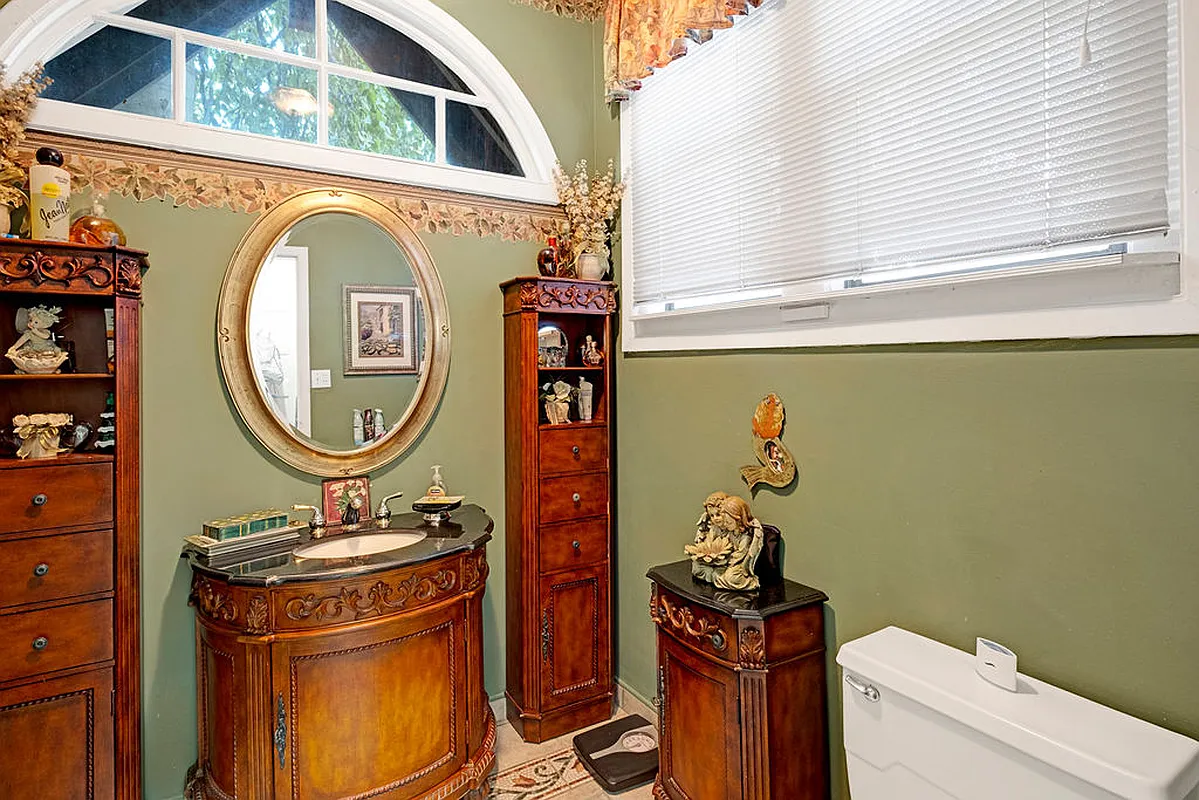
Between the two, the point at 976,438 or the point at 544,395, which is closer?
the point at 976,438

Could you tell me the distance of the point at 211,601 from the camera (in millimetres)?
1920

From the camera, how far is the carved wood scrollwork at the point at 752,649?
173 cm

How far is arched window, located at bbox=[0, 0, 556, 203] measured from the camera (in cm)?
204

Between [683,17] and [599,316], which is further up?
[683,17]

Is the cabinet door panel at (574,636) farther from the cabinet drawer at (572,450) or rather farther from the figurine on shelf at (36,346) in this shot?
the figurine on shelf at (36,346)

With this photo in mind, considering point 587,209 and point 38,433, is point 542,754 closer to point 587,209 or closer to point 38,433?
point 38,433

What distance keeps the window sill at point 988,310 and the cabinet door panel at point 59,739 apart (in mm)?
2307

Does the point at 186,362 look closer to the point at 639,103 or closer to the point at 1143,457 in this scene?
the point at 639,103

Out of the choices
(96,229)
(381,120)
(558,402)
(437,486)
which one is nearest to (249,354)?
(96,229)

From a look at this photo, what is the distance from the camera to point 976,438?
1540mm

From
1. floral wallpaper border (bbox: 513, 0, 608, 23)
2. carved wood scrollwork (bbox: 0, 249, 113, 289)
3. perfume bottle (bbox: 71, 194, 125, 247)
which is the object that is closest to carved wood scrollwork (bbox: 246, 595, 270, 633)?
carved wood scrollwork (bbox: 0, 249, 113, 289)

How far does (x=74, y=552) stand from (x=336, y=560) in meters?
0.75

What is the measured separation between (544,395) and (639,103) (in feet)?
4.36

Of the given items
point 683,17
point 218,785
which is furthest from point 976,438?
point 218,785
